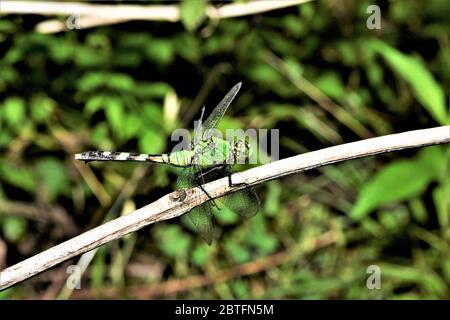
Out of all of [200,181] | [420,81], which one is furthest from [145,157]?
[420,81]

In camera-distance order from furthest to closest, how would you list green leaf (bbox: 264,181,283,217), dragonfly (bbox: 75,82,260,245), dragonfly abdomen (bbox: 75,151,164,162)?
green leaf (bbox: 264,181,283,217)
dragonfly abdomen (bbox: 75,151,164,162)
dragonfly (bbox: 75,82,260,245)

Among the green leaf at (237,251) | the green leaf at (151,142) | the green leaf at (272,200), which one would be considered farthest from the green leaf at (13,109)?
the green leaf at (272,200)

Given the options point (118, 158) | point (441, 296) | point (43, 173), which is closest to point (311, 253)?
point (441, 296)

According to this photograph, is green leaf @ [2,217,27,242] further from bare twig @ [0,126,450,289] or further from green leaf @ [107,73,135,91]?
bare twig @ [0,126,450,289]

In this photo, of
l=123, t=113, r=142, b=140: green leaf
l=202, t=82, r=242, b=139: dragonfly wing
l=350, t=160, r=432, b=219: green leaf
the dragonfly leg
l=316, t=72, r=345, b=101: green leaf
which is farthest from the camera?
l=316, t=72, r=345, b=101: green leaf

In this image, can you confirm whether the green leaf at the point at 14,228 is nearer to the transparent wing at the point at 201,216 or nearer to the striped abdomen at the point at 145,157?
the striped abdomen at the point at 145,157

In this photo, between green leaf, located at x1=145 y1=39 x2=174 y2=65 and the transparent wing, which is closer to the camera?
the transparent wing

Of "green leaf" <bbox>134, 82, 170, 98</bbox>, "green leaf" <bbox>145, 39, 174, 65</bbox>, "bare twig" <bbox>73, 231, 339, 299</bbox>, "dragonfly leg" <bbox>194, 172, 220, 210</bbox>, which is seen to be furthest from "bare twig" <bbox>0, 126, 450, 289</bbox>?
"green leaf" <bbox>145, 39, 174, 65</bbox>
